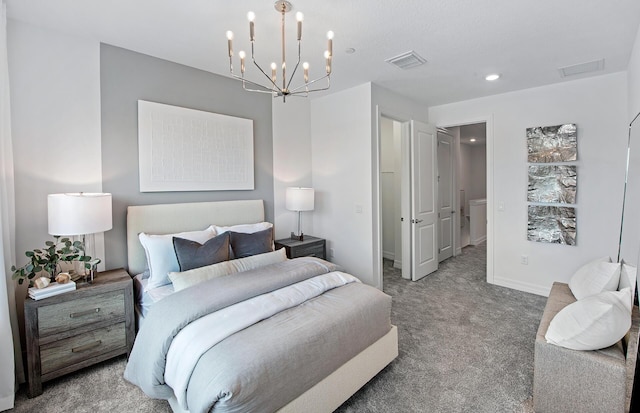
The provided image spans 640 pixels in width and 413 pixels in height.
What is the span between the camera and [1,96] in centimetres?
204

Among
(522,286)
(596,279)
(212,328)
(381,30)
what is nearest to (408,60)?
(381,30)

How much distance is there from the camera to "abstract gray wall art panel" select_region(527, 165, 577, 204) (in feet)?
11.6

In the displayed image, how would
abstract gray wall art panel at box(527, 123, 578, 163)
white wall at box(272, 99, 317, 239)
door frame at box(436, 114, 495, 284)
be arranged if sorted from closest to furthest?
abstract gray wall art panel at box(527, 123, 578, 163) < white wall at box(272, 99, 317, 239) < door frame at box(436, 114, 495, 284)

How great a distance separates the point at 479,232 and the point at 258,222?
210 inches

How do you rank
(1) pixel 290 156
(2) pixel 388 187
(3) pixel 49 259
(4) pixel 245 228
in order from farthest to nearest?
(2) pixel 388 187 → (1) pixel 290 156 → (4) pixel 245 228 → (3) pixel 49 259

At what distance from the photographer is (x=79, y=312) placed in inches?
86.5

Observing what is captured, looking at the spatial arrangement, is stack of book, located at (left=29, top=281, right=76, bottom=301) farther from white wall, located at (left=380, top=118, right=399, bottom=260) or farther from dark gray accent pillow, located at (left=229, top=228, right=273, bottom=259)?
white wall, located at (left=380, top=118, right=399, bottom=260)

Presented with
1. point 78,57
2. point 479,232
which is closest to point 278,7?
point 78,57

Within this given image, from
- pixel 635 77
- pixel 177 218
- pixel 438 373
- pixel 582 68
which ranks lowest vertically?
pixel 438 373

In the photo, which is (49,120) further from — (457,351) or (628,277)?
(628,277)

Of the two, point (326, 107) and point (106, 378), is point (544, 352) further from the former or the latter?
point (326, 107)

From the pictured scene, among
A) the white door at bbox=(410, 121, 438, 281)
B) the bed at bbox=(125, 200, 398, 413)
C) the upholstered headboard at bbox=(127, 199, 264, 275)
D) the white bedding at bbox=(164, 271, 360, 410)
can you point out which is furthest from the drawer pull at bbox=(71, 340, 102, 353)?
the white door at bbox=(410, 121, 438, 281)

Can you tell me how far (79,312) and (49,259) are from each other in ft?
1.44

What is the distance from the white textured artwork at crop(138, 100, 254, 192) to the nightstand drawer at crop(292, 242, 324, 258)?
975 mm
